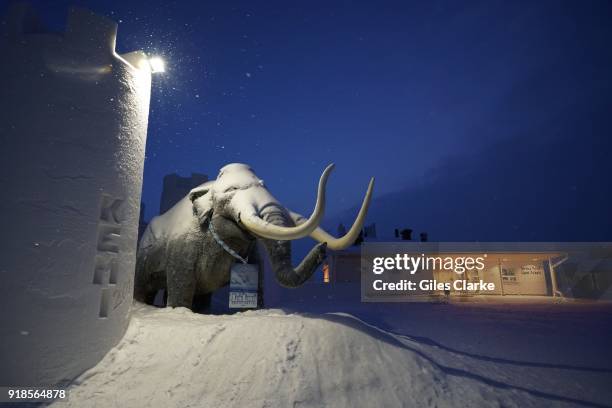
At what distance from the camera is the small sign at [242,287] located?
4250 mm

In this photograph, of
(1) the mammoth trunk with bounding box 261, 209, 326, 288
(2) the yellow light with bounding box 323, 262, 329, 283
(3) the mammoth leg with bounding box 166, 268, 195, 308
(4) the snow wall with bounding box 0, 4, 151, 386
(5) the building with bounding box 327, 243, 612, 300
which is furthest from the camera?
(2) the yellow light with bounding box 323, 262, 329, 283

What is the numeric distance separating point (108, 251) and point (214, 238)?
132 centimetres

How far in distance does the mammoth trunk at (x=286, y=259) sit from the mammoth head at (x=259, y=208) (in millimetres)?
14

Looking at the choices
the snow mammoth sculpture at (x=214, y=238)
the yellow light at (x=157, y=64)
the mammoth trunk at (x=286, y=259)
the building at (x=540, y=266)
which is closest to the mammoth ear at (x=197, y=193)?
the snow mammoth sculpture at (x=214, y=238)

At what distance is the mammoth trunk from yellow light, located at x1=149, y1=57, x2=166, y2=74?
6.66 ft

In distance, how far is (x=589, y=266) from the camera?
12.8 meters

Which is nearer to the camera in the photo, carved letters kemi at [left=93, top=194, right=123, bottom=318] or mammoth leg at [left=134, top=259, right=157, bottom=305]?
carved letters kemi at [left=93, top=194, right=123, bottom=318]

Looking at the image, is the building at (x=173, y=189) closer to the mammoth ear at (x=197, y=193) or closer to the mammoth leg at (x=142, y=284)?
the mammoth leg at (x=142, y=284)

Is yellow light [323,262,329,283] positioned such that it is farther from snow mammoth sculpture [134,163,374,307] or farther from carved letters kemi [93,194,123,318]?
carved letters kemi [93,194,123,318]

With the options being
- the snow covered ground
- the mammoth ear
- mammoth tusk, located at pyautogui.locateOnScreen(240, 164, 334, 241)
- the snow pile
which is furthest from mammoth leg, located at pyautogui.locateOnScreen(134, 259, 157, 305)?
mammoth tusk, located at pyautogui.locateOnScreen(240, 164, 334, 241)

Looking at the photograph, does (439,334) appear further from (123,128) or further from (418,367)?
(123,128)

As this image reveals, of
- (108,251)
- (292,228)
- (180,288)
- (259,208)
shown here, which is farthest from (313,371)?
(180,288)

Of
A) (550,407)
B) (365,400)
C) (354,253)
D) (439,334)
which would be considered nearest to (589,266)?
(354,253)

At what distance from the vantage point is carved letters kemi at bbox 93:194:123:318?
9.61ft
